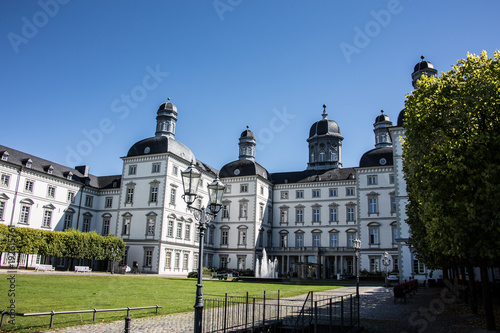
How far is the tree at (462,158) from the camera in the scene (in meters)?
12.0

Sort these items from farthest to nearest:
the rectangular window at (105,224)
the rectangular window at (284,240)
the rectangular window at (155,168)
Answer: the rectangular window at (284,240), the rectangular window at (105,224), the rectangular window at (155,168)

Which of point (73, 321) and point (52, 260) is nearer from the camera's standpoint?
point (73, 321)

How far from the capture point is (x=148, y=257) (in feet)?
159

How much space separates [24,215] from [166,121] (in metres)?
20.9

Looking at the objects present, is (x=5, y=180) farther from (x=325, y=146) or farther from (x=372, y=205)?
(x=325, y=146)

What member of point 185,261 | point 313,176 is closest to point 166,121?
point 185,261

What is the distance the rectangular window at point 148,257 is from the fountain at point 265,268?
15055 mm

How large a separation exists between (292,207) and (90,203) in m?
30.2

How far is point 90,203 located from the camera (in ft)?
191

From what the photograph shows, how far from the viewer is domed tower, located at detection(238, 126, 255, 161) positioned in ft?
218

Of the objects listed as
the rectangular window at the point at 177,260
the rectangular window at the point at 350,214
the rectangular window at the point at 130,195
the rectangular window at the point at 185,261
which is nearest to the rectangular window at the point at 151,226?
the rectangular window at the point at 130,195

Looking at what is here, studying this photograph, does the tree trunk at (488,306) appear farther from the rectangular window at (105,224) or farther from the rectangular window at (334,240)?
the rectangular window at (105,224)

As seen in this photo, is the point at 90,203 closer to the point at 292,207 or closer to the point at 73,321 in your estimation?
the point at 292,207

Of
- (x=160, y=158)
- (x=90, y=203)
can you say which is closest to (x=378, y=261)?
(x=160, y=158)
